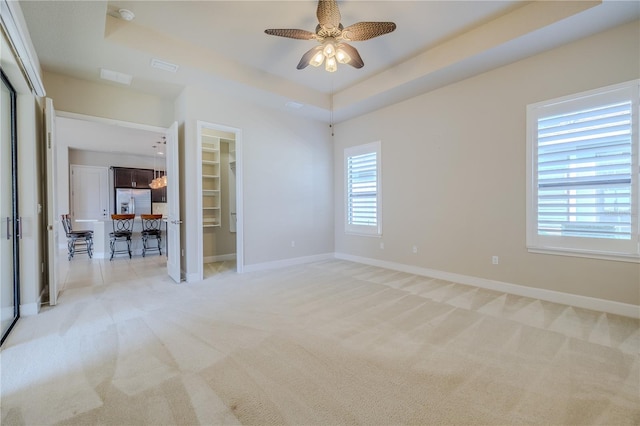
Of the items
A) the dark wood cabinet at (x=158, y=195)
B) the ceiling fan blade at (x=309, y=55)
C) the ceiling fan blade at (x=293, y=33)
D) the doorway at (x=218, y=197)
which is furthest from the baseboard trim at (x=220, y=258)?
the dark wood cabinet at (x=158, y=195)

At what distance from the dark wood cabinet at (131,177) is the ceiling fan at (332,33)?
870cm

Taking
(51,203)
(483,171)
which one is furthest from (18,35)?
Result: (483,171)

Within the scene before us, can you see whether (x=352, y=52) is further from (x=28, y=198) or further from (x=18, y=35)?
(x=28, y=198)

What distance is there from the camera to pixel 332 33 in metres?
2.94

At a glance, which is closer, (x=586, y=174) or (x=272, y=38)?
(x=586, y=174)

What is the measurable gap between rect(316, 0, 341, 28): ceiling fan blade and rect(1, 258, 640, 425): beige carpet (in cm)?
297

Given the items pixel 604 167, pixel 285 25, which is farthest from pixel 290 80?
pixel 604 167

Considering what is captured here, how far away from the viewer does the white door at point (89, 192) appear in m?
8.59

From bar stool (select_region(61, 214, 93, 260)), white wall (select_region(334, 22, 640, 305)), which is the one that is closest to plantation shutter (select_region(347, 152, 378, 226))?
white wall (select_region(334, 22, 640, 305))

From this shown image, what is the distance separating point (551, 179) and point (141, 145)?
9.48 meters

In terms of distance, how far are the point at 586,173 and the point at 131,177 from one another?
1127cm

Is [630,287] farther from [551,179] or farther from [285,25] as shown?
[285,25]

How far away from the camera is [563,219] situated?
3293mm

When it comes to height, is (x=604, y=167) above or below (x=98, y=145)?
below
